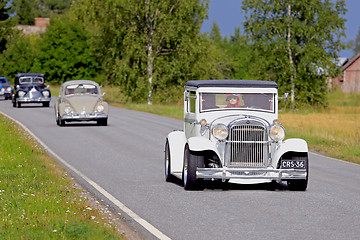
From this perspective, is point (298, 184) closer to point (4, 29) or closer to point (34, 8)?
point (4, 29)

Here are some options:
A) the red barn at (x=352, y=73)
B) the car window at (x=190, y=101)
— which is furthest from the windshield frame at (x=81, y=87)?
the red barn at (x=352, y=73)

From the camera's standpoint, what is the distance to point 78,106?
27.5 meters

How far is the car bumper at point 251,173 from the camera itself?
37.3 ft

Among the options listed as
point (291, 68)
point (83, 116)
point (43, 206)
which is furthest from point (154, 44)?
point (43, 206)

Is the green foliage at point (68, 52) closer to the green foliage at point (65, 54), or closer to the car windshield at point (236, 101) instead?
the green foliage at point (65, 54)

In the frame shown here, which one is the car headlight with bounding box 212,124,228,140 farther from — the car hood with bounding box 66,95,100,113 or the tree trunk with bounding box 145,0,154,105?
the tree trunk with bounding box 145,0,154,105

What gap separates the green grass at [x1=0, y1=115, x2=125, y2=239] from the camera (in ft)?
25.3

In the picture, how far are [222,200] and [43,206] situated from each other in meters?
2.80

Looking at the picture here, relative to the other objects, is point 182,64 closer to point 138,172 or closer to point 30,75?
point 30,75

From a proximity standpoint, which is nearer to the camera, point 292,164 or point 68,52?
point 292,164

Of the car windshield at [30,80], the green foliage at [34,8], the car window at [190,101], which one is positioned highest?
the green foliage at [34,8]

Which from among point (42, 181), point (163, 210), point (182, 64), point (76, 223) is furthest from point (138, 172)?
point (182, 64)

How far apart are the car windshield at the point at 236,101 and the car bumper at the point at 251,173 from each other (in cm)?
144

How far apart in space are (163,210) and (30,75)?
33.0m
